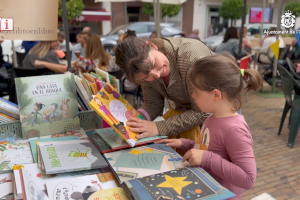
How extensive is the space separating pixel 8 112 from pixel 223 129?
1.08 metres

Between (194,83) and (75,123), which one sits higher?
(194,83)

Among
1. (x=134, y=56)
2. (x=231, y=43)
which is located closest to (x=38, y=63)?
(x=134, y=56)

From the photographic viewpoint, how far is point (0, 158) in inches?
41.3

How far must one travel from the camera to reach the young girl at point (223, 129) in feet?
2.85

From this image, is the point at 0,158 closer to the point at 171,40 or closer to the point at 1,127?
the point at 1,127

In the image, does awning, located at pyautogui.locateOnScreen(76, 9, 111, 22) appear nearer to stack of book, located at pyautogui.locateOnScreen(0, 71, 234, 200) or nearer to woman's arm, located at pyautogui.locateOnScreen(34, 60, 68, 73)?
woman's arm, located at pyautogui.locateOnScreen(34, 60, 68, 73)

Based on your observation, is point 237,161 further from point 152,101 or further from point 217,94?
point 152,101

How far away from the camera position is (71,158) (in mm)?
1003

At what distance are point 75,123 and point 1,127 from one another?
36 centimetres

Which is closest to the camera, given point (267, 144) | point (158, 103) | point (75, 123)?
point (75, 123)

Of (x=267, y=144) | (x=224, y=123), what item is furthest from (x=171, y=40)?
(x=267, y=144)

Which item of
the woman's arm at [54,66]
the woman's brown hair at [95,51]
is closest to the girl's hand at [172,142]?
the woman's arm at [54,66]

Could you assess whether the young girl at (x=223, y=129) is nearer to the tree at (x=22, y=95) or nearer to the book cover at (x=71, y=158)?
the book cover at (x=71, y=158)

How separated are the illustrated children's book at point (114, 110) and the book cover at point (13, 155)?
1.21 ft
